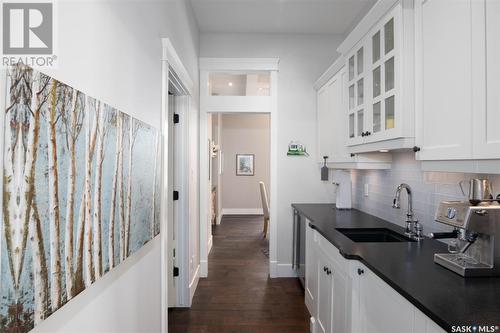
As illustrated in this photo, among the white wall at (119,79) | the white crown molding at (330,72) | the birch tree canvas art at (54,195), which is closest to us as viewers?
the birch tree canvas art at (54,195)

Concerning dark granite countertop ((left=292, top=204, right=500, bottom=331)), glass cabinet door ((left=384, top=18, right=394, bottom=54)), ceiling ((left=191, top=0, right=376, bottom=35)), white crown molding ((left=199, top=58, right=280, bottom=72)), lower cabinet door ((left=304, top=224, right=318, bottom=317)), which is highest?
ceiling ((left=191, top=0, right=376, bottom=35))

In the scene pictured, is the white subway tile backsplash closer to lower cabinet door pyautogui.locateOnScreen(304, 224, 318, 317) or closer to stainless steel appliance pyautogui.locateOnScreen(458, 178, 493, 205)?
stainless steel appliance pyautogui.locateOnScreen(458, 178, 493, 205)

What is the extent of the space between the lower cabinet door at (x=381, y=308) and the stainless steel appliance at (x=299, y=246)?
66.7 inches

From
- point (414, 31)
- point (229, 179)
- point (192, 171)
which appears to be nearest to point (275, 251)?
point (192, 171)

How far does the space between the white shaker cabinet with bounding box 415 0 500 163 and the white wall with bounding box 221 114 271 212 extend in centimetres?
635

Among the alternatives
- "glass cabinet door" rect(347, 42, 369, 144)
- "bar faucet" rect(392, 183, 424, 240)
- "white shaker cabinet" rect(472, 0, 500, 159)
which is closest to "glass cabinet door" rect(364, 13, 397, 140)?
"glass cabinet door" rect(347, 42, 369, 144)

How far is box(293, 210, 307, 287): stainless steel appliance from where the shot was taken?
330cm

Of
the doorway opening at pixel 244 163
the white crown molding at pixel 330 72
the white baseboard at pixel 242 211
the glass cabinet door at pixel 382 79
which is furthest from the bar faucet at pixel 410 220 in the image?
the white baseboard at pixel 242 211

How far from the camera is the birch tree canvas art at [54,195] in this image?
658 millimetres

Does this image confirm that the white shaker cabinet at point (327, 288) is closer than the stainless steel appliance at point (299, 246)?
Yes

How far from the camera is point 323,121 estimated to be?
11.2ft

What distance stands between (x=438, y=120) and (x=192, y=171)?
93.4 inches

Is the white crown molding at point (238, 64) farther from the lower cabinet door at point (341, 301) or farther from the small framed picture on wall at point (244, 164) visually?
the small framed picture on wall at point (244, 164)

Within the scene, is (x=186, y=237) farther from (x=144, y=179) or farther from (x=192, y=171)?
(x=144, y=179)
